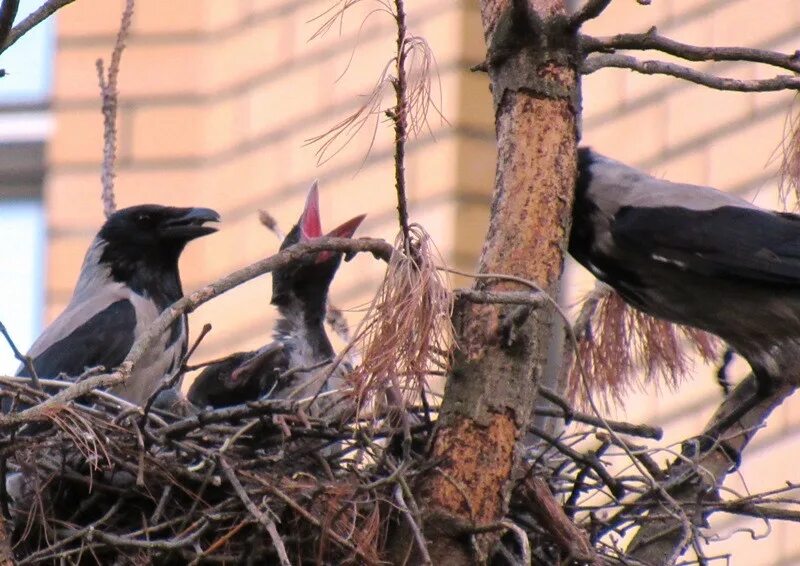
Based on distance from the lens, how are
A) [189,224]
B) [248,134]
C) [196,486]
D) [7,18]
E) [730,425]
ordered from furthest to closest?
1. [248,134]
2. [189,224]
3. [730,425]
4. [196,486]
5. [7,18]

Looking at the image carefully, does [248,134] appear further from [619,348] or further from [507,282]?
[507,282]

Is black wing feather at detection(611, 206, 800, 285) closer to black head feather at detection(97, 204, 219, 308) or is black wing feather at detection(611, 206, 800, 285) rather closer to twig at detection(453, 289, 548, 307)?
black head feather at detection(97, 204, 219, 308)

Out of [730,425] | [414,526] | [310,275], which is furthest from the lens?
[310,275]

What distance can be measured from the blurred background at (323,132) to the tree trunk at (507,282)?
8.48ft

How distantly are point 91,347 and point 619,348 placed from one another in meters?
1.44

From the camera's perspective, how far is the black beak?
5848 mm

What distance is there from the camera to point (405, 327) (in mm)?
3873

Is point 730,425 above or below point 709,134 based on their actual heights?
below

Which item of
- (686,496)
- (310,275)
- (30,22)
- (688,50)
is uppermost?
(30,22)

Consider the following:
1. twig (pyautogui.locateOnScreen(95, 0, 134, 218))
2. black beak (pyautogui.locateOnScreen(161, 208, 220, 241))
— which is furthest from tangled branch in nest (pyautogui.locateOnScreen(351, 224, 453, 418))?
black beak (pyautogui.locateOnScreen(161, 208, 220, 241))

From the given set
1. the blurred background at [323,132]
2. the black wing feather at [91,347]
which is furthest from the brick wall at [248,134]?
the black wing feather at [91,347]

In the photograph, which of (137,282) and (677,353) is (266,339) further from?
(677,353)

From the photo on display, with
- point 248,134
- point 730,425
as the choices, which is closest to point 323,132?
point 248,134

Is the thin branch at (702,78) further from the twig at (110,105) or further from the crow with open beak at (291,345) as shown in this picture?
the twig at (110,105)
